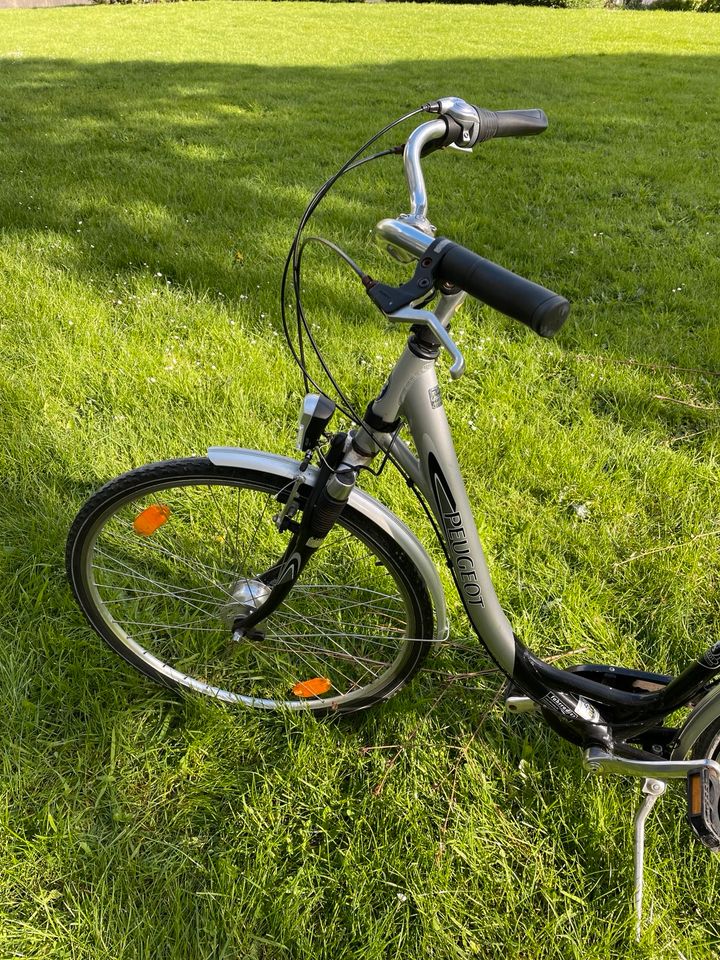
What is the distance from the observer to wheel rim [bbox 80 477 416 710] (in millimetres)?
1792

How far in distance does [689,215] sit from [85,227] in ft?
14.0

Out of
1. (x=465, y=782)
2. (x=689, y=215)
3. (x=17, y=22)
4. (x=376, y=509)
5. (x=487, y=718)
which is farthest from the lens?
(x=17, y=22)

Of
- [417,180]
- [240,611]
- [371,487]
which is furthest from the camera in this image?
[371,487]

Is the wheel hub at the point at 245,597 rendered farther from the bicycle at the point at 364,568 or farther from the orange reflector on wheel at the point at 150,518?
the orange reflector on wheel at the point at 150,518

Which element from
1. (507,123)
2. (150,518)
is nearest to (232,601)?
(150,518)

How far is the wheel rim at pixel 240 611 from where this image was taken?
179cm

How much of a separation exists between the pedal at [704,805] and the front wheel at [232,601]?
680 millimetres

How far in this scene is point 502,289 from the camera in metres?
0.87

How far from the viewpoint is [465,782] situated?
1.67 meters

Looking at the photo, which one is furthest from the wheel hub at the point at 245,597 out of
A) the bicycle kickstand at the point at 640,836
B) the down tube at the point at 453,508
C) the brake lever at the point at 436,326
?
the bicycle kickstand at the point at 640,836

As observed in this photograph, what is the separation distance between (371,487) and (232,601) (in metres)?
0.87

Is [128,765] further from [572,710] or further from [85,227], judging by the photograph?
[85,227]

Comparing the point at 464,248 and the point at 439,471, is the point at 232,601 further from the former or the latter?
the point at 464,248

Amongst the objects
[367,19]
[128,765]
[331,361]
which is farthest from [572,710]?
[367,19]
